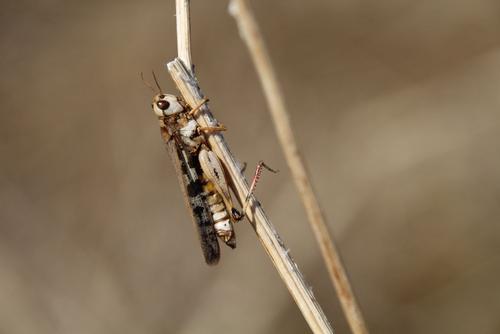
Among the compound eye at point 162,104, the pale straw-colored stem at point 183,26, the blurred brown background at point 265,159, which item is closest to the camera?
the pale straw-colored stem at point 183,26

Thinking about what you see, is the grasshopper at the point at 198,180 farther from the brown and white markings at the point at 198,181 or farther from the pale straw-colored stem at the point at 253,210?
the pale straw-colored stem at the point at 253,210

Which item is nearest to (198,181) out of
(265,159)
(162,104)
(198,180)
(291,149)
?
(198,180)

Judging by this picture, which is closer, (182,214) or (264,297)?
(264,297)

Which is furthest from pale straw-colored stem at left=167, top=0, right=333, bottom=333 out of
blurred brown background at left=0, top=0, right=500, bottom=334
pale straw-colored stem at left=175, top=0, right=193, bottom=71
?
blurred brown background at left=0, top=0, right=500, bottom=334

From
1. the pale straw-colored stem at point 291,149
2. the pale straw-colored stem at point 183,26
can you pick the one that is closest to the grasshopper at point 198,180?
the pale straw-colored stem at point 183,26

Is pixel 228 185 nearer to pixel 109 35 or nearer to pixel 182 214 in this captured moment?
pixel 182 214

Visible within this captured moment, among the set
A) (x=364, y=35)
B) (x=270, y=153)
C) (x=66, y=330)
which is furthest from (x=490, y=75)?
(x=66, y=330)
